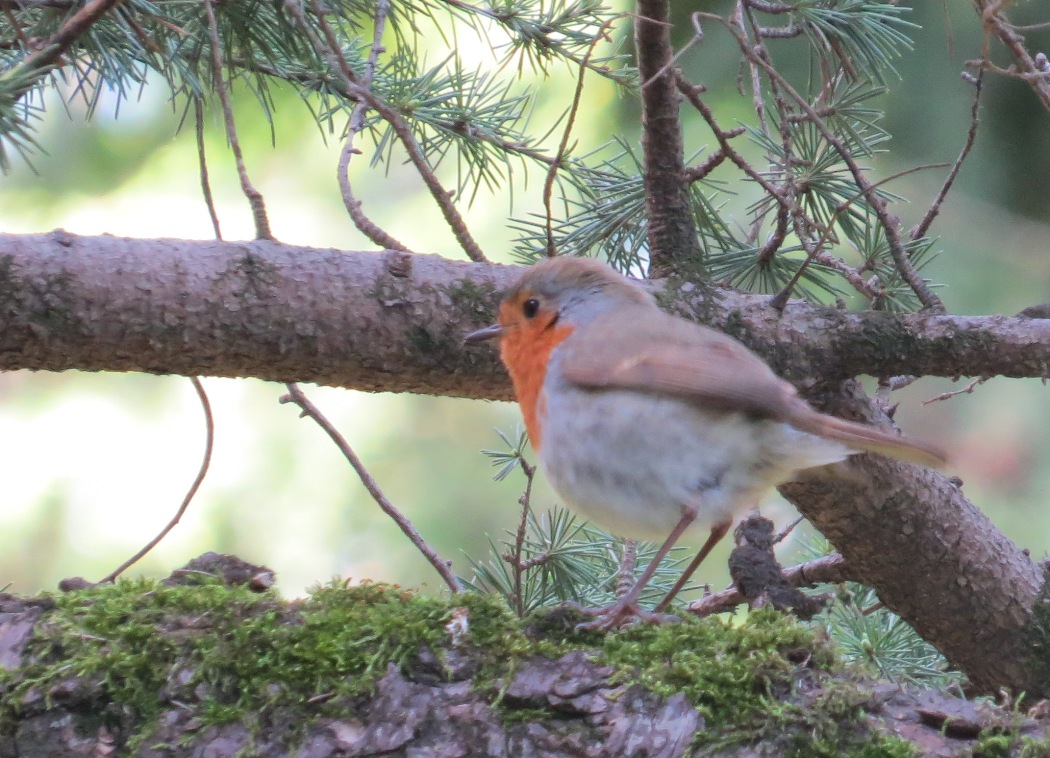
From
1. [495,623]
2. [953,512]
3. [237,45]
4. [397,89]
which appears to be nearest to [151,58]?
[237,45]

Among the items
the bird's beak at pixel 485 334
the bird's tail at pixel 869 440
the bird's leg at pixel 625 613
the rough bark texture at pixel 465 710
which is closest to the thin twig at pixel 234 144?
the bird's beak at pixel 485 334

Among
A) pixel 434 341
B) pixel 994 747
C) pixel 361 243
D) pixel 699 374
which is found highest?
pixel 361 243

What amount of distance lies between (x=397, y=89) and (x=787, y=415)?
1.45m

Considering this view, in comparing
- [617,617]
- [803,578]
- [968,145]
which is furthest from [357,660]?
[968,145]

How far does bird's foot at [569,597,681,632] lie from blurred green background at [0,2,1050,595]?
2.80 m

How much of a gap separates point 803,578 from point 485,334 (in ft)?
3.68

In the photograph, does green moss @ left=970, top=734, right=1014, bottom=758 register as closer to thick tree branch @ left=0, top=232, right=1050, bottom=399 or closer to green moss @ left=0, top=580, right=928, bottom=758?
green moss @ left=0, top=580, right=928, bottom=758

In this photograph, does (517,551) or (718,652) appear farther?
(517,551)

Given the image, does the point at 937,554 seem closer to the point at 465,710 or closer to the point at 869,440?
the point at 869,440

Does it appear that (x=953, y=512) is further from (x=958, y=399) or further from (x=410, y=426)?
(x=410, y=426)

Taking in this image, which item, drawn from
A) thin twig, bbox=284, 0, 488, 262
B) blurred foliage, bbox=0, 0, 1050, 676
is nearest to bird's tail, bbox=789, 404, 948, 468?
thin twig, bbox=284, 0, 488, 262

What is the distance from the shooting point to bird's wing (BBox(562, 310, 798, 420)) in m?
1.87

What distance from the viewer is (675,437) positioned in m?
1.89

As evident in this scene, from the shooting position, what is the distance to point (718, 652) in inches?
59.6
